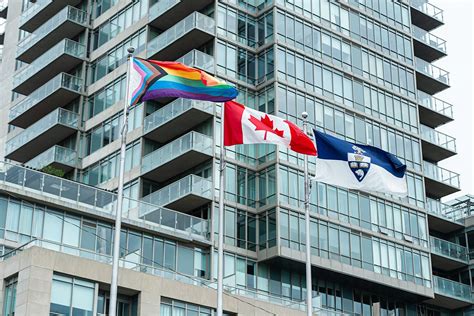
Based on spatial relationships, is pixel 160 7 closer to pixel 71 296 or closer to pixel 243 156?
pixel 243 156

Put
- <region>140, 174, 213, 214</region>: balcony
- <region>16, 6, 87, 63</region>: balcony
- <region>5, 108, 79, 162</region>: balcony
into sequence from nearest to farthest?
<region>140, 174, 213, 214</region>: balcony < <region>5, 108, 79, 162</region>: balcony < <region>16, 6, 87, 63</region>: balcony

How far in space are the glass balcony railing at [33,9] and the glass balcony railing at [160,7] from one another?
39.4 ft

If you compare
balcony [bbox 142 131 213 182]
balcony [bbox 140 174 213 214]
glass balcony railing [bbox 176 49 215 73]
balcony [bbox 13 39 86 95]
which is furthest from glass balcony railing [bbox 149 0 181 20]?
balcony [bbox 140 174 213 214]

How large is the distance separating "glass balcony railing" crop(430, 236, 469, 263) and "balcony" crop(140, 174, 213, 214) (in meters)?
19.2

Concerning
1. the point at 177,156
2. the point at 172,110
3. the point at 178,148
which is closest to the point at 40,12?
the point at 172,110

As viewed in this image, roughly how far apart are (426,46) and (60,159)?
28324 millimetres

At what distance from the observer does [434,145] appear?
68000mm

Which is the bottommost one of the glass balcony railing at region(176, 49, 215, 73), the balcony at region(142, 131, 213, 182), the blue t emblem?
the blue t emblem

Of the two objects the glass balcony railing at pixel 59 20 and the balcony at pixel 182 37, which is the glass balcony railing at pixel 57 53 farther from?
the balcony at pixel 182 37

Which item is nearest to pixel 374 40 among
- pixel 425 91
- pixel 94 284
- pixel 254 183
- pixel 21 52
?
pixel 425 91

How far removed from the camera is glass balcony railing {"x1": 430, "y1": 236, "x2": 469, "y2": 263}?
216 ft

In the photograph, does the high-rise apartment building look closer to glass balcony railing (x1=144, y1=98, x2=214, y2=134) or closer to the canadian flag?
glass balcony railing (x1=144, y1=98, x2=214, y2=134)

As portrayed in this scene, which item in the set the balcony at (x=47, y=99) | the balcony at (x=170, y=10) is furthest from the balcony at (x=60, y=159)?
the balcony at (x=170, y=10)

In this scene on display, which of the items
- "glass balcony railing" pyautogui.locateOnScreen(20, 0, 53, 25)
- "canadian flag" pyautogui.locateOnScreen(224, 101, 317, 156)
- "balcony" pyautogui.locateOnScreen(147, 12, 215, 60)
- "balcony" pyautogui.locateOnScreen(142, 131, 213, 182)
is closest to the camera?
"canadian flag" pyautogui.locateOnScreen(224, 101, 317, 156)
